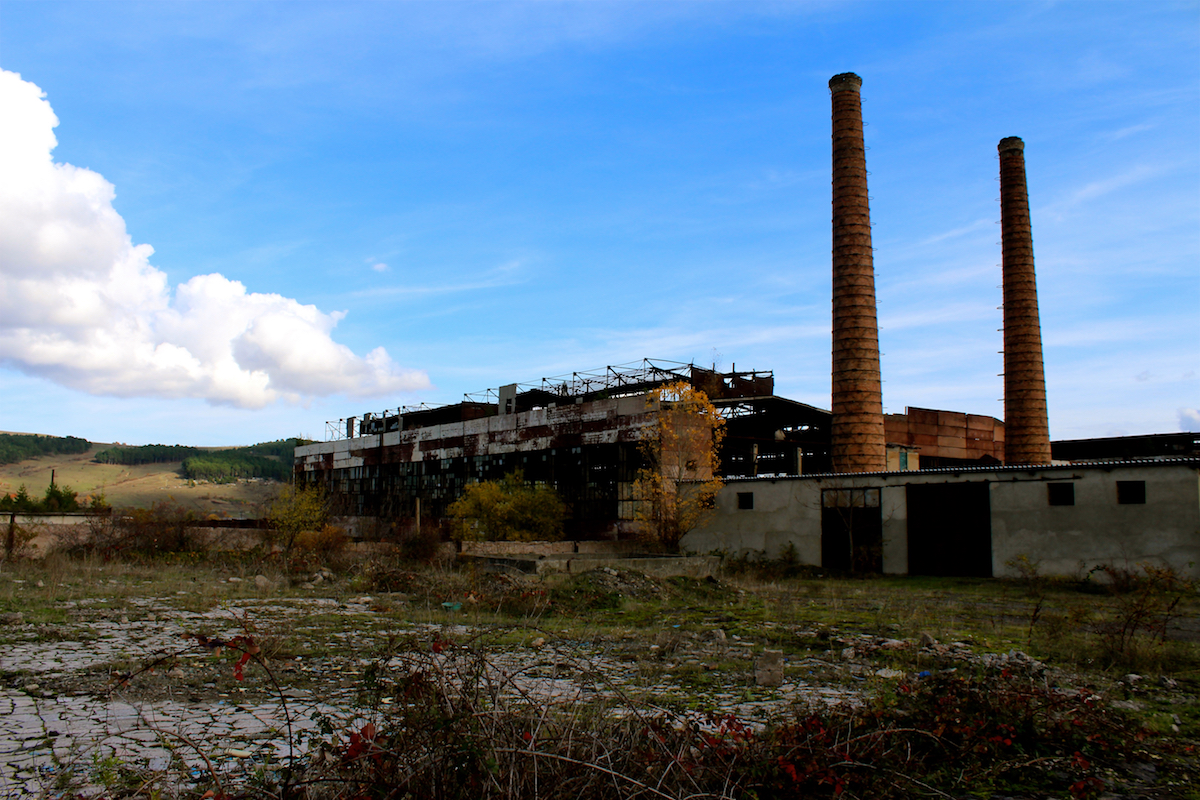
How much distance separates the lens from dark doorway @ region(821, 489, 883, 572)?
2403cm

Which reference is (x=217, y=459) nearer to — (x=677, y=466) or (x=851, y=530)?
(x=677, y=466)

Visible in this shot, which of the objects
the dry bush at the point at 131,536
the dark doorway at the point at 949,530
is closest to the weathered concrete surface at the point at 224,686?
the dry bush at the point at 131,536

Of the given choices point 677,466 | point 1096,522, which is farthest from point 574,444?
Result: point 1096,522

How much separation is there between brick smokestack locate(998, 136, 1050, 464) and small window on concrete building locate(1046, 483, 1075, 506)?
489 inches

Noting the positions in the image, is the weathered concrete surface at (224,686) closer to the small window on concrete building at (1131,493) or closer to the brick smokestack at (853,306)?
the small window on concrete building at (1131,493)

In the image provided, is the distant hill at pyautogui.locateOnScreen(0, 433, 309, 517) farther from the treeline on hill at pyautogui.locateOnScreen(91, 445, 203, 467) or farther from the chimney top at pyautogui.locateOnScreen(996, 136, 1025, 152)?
the chimney top at pyautogui.locateOnScreen(996, 136, 1025, 152)

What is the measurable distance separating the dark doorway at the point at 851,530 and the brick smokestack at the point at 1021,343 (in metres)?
12.2

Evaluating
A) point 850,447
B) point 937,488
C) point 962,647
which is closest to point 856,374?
point 850,447

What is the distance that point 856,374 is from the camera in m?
29.2

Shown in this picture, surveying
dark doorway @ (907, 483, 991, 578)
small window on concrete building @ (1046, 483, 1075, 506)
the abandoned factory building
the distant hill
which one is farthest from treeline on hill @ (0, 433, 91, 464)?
small window on concrete building @ (1046, 483, 1075, 506)

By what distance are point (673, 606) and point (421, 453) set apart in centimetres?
2654

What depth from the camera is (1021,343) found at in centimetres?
3319

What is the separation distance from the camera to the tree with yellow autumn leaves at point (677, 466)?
1064 inches

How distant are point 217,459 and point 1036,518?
417 ft
